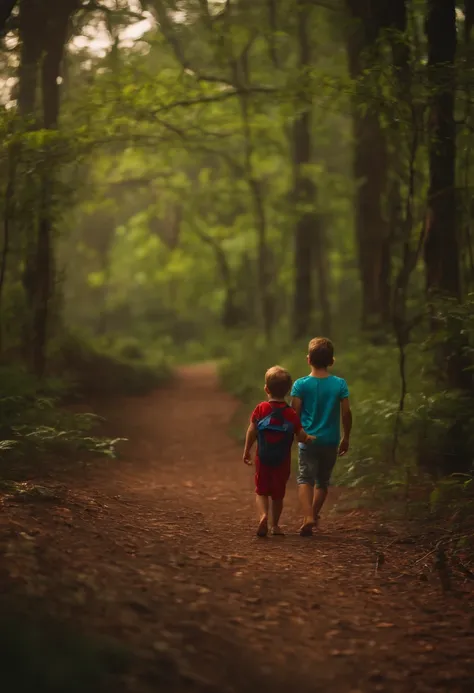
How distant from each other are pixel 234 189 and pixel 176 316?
18870 mm

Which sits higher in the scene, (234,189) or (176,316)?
(234,189)

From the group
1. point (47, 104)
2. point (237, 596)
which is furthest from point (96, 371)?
point (237, 596)

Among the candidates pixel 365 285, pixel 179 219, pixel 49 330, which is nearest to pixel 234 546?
pixel 49 330

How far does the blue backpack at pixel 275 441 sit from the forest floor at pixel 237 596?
0.75 m

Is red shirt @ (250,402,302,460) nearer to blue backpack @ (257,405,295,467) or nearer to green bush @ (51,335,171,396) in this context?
blue backpack @ (257,405,295,467)

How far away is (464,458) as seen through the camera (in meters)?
7.58

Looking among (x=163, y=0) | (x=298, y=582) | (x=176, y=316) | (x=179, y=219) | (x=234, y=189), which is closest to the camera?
(x=298, y=582)

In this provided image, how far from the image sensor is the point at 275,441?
6.58m

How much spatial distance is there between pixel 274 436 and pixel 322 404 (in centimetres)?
60

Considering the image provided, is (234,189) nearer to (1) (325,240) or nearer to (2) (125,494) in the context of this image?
(1) (325,240)

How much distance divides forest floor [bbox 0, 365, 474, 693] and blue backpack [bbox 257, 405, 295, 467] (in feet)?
2.47

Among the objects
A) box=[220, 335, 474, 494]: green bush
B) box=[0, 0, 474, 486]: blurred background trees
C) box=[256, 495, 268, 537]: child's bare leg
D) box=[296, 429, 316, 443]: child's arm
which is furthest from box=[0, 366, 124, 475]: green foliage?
box=[220, 335, 474, 494]: green bush

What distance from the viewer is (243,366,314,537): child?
6.55 meters

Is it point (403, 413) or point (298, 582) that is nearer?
point (298, 582)
